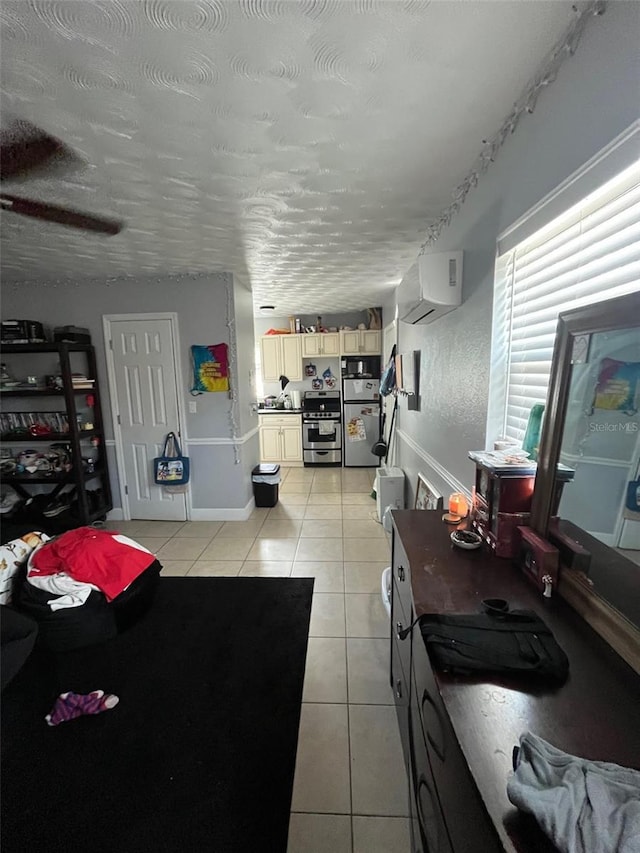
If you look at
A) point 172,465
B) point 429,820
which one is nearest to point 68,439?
point 172,465

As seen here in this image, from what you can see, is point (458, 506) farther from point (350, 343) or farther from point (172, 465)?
point (350, 343)

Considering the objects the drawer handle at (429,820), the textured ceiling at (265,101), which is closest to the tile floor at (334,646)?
the drawer handle at (429,820)

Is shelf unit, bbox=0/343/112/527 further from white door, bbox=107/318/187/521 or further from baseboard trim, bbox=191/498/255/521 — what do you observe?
baseboard trim, bbox=191/498/255/521

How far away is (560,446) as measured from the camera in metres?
1.03

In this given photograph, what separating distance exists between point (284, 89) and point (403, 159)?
0.64 meters

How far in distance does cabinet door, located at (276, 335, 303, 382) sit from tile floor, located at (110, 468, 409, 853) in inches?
87.9

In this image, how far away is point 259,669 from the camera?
1873 millimetres

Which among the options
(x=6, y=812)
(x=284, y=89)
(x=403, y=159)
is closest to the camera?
(x=284, y=89)

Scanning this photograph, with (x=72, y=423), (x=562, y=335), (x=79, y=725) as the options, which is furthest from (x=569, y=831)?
(x=72, y=423)

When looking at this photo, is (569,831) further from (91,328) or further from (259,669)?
(91,328)

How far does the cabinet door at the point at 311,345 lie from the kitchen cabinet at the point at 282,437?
1.03 m

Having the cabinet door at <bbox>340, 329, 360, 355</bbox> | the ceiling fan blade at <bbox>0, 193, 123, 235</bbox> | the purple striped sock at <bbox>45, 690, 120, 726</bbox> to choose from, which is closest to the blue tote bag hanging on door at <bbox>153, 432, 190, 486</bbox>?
the ceiling fan blade at <bbox>0, 193, 123, 235</bbox>

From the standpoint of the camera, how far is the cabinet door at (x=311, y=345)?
562 centimetres

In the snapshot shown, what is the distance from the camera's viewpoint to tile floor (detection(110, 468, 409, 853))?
4.13 ft
